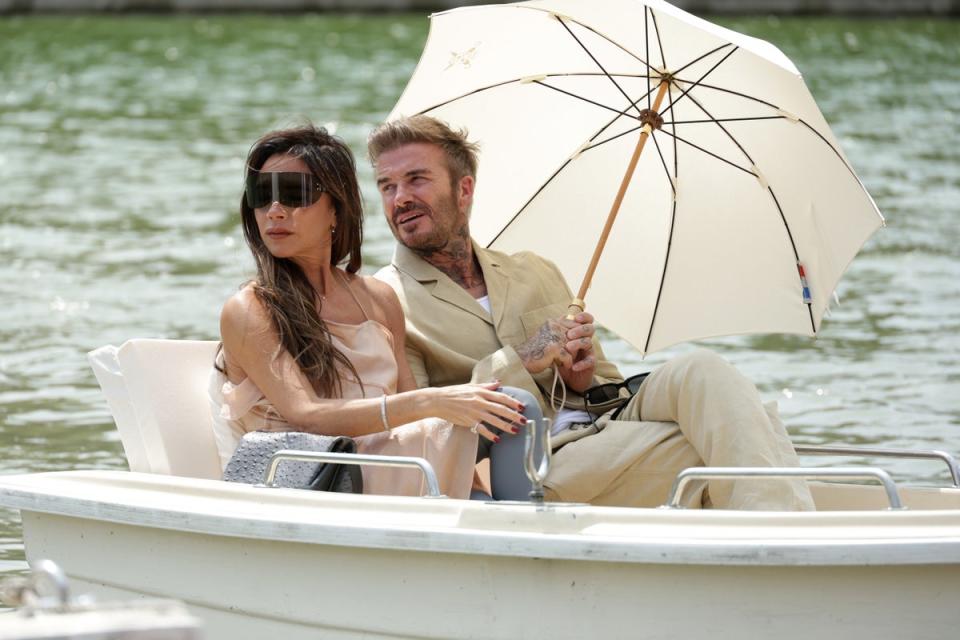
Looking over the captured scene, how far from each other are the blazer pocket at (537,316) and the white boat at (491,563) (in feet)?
3.95

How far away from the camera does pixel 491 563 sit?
3.69 metres

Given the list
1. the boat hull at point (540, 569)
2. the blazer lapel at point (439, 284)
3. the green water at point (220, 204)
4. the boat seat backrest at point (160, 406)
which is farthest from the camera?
the green water at point (220, 204)

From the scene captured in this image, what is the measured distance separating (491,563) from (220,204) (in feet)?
41.6

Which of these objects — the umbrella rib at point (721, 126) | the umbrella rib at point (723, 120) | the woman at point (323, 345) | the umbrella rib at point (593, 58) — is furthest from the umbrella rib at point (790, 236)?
the woman at point (323, 345)

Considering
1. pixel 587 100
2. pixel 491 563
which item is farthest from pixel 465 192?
pixel 491 563

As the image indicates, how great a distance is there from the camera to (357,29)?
3334 cm

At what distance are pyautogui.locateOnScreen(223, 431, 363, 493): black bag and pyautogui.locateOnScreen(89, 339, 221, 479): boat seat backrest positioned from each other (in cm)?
24

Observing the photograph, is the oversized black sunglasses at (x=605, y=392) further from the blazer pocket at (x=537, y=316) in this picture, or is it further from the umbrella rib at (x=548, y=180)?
the umbrella rib at (x=548, y=180)

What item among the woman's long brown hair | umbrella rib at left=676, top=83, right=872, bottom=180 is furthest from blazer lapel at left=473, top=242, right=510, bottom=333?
umbrella rib at left=676, top=83, right=872, bottom=180

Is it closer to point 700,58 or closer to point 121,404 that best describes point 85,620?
point 121,404

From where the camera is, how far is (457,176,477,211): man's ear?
5086mm

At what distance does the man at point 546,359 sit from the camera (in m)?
4.25

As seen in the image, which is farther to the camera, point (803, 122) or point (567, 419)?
point (803, 122)

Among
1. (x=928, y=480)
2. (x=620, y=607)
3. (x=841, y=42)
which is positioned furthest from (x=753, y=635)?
(x=841, y=42)
